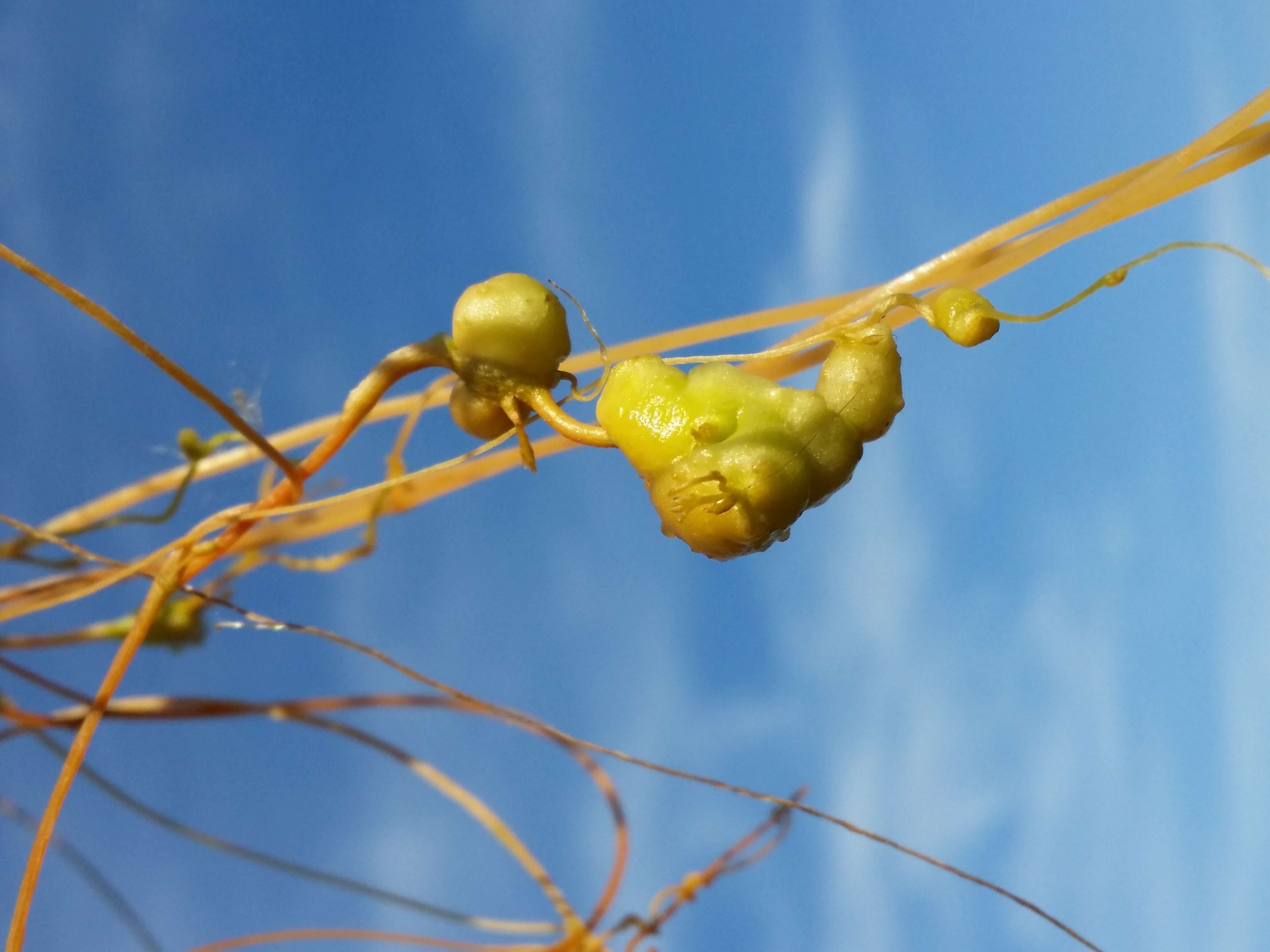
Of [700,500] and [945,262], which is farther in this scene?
[945,262]

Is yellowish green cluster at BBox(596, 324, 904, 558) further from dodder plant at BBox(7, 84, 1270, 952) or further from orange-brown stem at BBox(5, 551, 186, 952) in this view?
orange-brown stem at BBox(5, 551, 186, 952)

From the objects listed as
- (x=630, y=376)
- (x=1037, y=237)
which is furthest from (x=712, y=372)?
(x=1037, y=237)

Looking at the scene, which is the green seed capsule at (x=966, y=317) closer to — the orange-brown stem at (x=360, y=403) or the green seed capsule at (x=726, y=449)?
the green seed capsule at (x=726, y=449)

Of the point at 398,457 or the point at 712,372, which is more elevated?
the point at 398,457

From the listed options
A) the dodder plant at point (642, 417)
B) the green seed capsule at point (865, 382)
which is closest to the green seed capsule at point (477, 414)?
the dodder plant at point (642, 417)

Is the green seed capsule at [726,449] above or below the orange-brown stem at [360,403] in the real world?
below

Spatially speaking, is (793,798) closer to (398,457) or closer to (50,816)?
(398,457)

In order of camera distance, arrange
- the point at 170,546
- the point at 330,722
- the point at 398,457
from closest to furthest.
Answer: the point at 170,546 < the point at 398,457 < the point at 330,722
